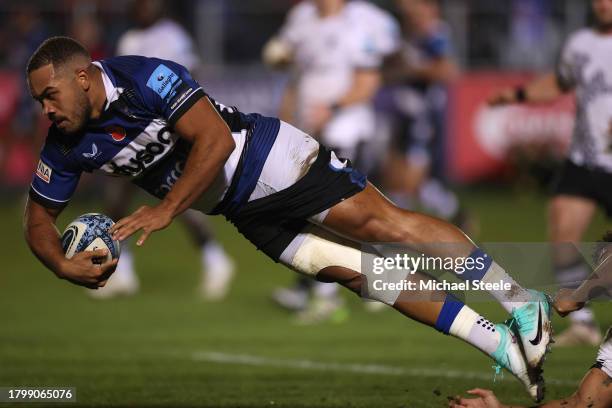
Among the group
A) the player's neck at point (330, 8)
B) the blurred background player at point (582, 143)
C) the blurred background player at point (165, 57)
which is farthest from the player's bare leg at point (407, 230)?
the blurred background player at point (165, 57)

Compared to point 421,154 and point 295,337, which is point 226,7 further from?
point 295,337

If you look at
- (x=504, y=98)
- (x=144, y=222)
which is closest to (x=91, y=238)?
(x=144, y=222)

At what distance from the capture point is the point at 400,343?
985 centimetres

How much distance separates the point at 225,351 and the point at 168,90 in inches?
148

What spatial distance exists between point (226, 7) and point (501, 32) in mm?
5116

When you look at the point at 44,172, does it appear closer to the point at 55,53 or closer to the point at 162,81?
the point at 55,53

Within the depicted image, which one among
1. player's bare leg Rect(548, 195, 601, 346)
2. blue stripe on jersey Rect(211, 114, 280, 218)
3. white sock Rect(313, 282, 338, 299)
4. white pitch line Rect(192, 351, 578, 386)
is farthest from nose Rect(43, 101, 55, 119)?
white sock Rect(313, 282, 338, 299)

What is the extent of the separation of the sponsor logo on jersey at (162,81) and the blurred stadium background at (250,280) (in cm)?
192

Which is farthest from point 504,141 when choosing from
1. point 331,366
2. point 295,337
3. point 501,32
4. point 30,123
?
point 331,366

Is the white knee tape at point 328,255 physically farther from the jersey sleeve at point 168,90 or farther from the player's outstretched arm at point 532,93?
the player's outstretched arm at point 532,93

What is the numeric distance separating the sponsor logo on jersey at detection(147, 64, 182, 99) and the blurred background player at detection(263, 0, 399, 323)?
5126 millimetres

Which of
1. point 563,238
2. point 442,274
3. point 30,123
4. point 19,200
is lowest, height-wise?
point 19,200

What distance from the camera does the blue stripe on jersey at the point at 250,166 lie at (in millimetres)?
6699

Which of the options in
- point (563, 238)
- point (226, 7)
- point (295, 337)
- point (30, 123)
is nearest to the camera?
point (563, 238)
